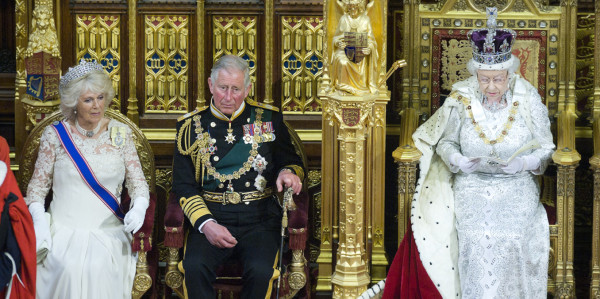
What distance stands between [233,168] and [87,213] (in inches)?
35.6

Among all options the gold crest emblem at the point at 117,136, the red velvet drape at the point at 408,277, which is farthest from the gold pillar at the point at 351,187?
the gold crest emblem at the point at 117,136

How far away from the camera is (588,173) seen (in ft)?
25.7

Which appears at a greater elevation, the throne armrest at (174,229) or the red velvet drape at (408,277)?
the throne armrest at (174,229)

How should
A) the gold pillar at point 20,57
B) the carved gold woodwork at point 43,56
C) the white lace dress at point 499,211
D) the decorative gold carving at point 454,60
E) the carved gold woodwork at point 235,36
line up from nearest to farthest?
the white lace dress at point 499,211, the carved gold woodwork at point 43,56, the decorative gold carving at point 454,60, the gold pillar at point 20,57, the carved gold woodwork at point 235,36

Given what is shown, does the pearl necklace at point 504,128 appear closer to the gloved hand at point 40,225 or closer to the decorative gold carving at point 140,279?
the decorative gold carving at point 140,279

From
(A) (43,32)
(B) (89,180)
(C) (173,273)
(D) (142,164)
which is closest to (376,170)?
(C) (173,273)

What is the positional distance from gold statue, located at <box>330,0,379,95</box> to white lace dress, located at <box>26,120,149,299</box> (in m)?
1.33

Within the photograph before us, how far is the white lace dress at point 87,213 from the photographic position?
663cm

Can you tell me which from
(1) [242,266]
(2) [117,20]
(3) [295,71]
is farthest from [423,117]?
(2) [117,20]

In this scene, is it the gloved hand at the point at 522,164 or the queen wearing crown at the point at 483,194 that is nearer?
the queen wearing crown at the point at 483,194

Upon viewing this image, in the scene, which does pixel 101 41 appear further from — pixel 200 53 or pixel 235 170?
pixel 235 170

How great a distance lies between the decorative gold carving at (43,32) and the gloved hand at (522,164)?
2903mm

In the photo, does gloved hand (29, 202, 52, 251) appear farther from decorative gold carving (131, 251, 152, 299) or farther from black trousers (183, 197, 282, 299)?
black trousers (183, 197, 282, 299)

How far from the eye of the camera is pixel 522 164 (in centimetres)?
670
